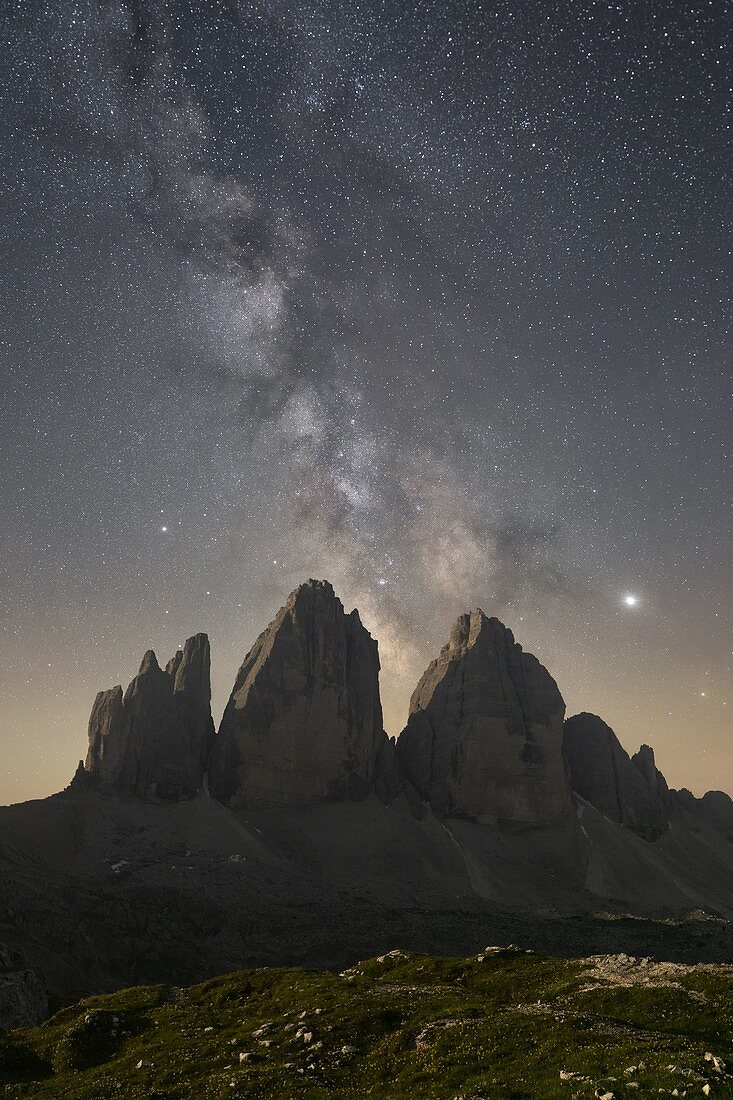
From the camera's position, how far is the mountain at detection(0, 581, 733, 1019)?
104375mm

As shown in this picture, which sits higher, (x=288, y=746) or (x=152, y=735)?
(x=152, y=735)

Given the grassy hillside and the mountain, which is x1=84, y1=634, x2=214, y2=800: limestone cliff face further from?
the grassy hillside

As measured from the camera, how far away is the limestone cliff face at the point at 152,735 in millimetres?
173875

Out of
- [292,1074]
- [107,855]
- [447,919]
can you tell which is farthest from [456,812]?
[292,1074]

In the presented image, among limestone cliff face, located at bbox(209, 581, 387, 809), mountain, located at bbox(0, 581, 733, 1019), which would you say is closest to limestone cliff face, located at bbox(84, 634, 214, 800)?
mountain, located at bbox(0, 581, 733, 1019)

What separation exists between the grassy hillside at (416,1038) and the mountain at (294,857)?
126ft

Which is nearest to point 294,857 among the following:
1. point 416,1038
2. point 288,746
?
point 288,746

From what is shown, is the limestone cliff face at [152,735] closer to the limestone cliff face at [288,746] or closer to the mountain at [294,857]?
the mountain at [294,857]

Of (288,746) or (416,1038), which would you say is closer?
(416,1038)

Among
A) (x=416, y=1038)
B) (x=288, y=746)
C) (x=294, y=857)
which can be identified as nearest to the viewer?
(x=416, y=1038)

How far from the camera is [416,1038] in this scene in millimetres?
23656

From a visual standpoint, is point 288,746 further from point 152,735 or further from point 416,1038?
point 416,1038

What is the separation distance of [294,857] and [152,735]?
179 feet

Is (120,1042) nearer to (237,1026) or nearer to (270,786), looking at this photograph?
(237,1026)
